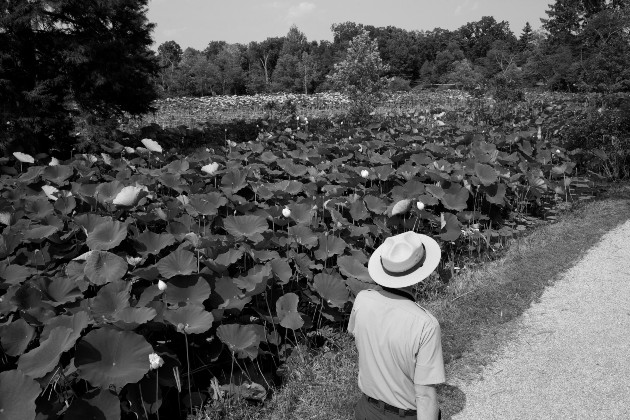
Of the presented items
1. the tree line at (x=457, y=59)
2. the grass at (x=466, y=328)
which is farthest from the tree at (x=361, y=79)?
the grass at (x=466, y=328)

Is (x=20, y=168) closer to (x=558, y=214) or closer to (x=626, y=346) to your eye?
(x=626, y=346)

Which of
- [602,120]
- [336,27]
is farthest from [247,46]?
[602,120]

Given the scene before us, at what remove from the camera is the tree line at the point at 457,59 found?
32.4 feet

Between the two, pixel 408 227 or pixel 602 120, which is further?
pixel 602 120

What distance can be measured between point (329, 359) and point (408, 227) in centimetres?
188

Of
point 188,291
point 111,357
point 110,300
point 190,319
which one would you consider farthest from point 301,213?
point 111,357

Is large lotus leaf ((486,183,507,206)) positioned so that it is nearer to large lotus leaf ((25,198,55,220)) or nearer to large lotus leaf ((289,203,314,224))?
large lotus leaf ((289,203,314,224))

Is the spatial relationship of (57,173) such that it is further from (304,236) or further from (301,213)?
(304,236)

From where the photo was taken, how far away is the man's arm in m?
1.90

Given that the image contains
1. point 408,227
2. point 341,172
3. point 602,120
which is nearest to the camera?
point 408,227

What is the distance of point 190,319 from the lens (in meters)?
2.91

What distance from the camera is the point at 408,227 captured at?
5.00m

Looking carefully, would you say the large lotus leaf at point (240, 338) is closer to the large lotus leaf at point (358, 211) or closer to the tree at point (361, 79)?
the large lotus leaf at point (358, 211)

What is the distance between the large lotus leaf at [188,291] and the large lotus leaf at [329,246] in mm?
1140
